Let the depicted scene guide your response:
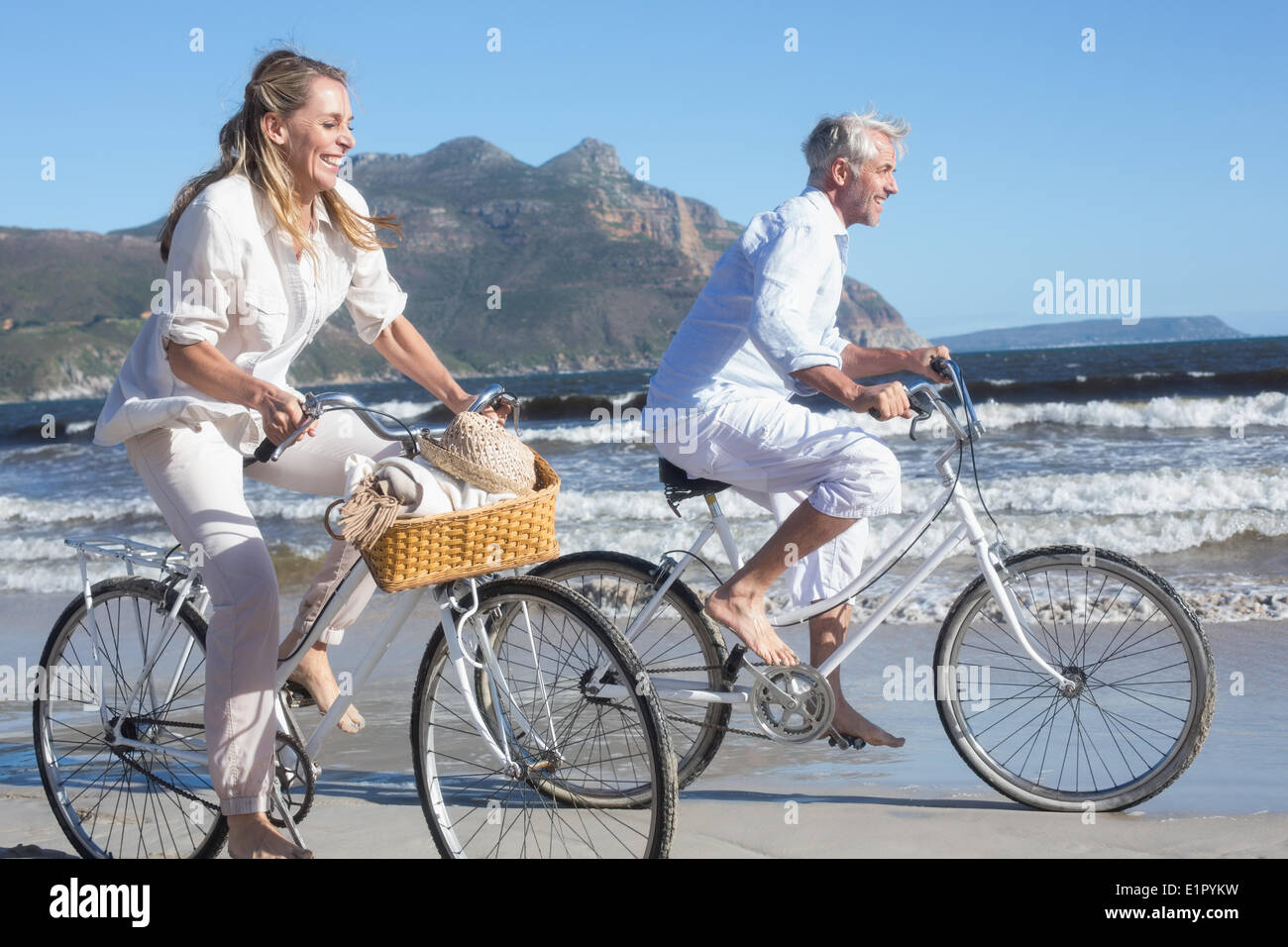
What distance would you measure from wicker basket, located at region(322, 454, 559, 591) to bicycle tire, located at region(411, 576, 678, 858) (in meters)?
0.12

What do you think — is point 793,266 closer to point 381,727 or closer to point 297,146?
point 297,146

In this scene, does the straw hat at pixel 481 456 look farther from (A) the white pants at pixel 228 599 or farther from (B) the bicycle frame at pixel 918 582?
(B) the bicycle frame at pixel 918 582

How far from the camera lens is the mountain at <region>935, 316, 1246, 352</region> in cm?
13521

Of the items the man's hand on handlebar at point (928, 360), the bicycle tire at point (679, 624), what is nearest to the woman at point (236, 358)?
the bicycle tire at point (679, 624)

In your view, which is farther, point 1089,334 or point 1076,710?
point 1089,334

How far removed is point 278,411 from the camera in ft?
7.70

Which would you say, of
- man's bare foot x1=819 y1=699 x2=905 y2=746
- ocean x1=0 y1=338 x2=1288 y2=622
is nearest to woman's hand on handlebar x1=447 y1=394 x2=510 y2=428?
man's bare foot x1=819 y1=699 x2=905 y2=746

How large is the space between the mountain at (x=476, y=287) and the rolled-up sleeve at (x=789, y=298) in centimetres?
8032

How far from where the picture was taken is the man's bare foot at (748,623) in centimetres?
321

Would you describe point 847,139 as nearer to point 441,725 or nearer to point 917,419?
point 917,419

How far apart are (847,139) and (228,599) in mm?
2068

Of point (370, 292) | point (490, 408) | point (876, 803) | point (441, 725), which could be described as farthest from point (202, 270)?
point (876, 803)

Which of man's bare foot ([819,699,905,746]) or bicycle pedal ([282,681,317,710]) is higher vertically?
bicycle pedal ([282,681,317,710])

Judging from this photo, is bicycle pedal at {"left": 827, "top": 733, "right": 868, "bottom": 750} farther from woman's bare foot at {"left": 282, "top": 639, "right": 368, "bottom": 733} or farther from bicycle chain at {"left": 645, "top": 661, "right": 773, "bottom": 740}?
woman's bare foot at {"left": 282, "top": 639, "right": 368, "bottom": 733}
